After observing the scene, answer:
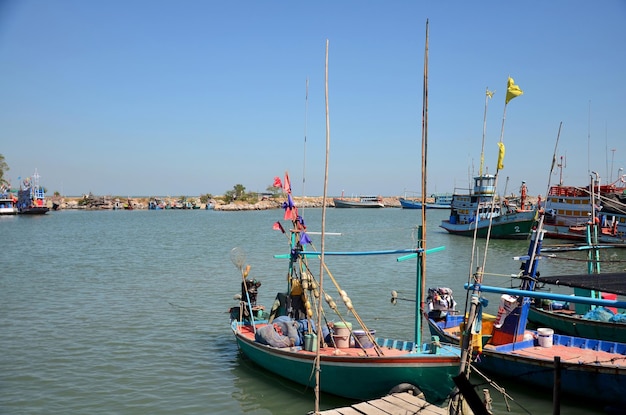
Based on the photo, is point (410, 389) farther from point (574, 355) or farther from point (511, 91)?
point (511, 91)

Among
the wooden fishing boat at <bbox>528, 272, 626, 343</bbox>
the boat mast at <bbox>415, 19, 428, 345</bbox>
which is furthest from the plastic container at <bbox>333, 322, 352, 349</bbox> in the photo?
the wooden fishing boat at <bbox>528, 272, 626, 343</bbox>

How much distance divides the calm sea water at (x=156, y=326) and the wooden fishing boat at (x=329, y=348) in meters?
0.66

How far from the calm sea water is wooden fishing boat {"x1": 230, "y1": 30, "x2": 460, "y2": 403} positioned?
0.66 m

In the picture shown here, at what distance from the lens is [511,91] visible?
10.7 meters

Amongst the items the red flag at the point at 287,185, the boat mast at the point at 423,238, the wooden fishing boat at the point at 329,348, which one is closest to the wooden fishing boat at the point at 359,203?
the wooden fishing boat at the point at 329,348

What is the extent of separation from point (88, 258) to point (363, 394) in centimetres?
3050

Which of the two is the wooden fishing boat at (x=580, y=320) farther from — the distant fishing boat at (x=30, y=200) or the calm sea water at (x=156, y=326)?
the distant fishing boat at (x=30, y=200)

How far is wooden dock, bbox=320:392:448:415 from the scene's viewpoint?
8570mm

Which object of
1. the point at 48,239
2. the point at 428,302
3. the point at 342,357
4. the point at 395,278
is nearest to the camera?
the point at 342,357

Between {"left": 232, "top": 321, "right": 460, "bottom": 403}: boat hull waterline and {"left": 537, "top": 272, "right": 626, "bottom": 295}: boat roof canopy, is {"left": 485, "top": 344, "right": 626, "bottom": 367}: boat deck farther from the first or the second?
{"left": 232, "top": 321, "right": 460, "bottom": 403}: boat hull waterline

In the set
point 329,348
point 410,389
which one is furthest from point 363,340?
point 410,389

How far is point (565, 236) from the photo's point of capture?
46.0m

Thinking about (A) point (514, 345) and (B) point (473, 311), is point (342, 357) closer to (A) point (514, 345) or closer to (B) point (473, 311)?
(B) point (473, 311)

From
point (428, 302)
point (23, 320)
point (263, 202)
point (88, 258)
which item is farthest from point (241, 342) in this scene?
point (263, 202)
